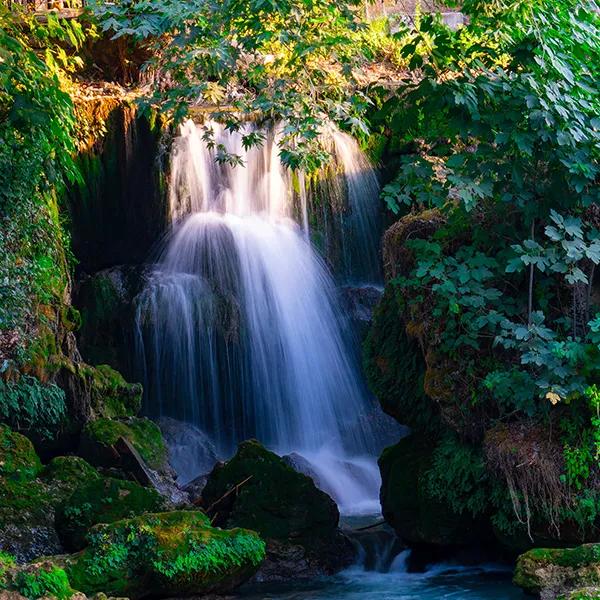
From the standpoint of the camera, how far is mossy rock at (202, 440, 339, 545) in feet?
29.5

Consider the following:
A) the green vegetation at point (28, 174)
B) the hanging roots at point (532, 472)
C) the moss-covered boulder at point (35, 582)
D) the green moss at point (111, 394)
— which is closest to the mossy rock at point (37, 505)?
the green vegetation at point (28, 174)

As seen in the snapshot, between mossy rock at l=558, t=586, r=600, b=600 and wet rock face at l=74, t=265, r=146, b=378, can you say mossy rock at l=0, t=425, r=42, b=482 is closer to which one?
wet rock face at l=74, t=265, r=146, b=378

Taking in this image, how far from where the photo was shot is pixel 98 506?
8297mm

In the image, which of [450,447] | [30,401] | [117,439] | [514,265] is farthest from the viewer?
[117,439]

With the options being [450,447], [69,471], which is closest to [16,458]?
[69,471]

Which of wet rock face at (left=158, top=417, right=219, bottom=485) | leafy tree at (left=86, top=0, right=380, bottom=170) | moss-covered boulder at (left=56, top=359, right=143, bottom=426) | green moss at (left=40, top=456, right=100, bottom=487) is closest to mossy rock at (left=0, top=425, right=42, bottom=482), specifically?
green moss at (left=40, top=456, right=100, bottom=487)

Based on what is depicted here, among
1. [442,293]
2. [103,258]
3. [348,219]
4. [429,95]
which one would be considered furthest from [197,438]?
[429,95]

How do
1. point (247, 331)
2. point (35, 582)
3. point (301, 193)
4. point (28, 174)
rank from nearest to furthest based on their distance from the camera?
1. point (35, 582)
2. point (28, 174)
3. point (247, 331)
4. point (301, 193)

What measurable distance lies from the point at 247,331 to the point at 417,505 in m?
5.83

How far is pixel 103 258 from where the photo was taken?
15.5 metres

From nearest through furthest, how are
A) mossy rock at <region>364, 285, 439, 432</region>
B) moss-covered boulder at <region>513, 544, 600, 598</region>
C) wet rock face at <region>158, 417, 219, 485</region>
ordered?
1. moss-covered boulder at <region>513, 544, 600, 598</region>
2. mossy rock at <region>364, 285, 439, 432</region>
3. wet rock face at <region>158, 417, 219, 485</region>

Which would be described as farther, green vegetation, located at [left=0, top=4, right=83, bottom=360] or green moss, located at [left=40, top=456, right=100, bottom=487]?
green moss, located at [left=40, top=456, right=100, bottom=487]

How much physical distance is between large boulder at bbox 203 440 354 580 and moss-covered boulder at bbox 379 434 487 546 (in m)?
0.61

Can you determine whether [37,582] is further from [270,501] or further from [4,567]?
[270,501]
